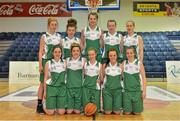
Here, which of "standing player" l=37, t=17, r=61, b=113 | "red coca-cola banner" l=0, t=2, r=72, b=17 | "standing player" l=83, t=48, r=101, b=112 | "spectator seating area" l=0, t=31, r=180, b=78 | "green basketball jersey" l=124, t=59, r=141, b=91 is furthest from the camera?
"red coca-cola banner" l=0, t=2, r=72, b=17

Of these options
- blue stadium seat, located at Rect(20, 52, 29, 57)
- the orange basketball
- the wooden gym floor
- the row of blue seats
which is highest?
the row of blue seats

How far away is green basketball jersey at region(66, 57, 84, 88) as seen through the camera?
5.49m

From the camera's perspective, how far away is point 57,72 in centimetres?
551

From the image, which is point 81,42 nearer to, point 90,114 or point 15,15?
point 90,114

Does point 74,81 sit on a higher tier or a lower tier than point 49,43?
lower

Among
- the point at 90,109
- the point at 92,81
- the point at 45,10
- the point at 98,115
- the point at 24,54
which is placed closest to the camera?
the point at 90,109

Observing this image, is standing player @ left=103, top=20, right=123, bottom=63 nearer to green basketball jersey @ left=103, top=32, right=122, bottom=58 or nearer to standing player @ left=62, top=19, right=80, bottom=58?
green basketball jersey @ left=103, top=32, right=122, bottom=58

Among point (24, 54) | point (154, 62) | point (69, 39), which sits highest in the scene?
point (69, 39)

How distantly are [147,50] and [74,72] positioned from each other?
33.3ft

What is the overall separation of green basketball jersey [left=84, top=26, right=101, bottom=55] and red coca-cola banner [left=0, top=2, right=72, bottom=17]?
1074cm

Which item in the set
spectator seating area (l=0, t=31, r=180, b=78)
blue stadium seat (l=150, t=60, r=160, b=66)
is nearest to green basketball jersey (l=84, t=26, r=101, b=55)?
spectator seating area (l=0, t=31, r=180, b=78)

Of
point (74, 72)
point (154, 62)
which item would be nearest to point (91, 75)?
point (74, 72)

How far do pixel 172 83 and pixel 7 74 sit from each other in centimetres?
676

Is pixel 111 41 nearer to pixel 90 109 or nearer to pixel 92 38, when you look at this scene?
pixel 92 38
